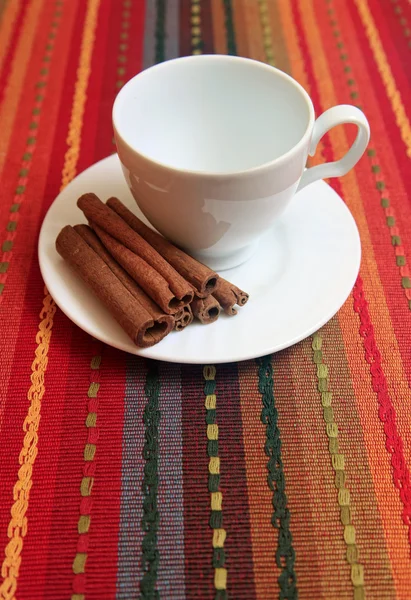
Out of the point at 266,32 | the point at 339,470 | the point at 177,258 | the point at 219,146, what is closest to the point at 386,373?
the point at 339,470

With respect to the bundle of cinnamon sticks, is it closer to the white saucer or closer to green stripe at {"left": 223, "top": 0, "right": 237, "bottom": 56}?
the white saucer

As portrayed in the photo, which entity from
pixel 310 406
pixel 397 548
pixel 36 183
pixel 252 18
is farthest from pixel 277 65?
pixel 397 548

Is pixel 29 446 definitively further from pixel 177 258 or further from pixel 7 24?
pixel 7 24

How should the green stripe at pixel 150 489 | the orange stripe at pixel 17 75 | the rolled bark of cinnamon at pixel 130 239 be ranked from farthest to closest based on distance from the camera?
the orange stripe at pixel 17 75 < the rolled bark of cinnamon at pixel 130 239 < the green stripe at pixel 150 489

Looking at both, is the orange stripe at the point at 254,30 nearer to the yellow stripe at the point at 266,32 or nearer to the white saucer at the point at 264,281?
the yellow stripe at the point at 266,32

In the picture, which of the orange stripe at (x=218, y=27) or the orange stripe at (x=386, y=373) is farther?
the orange stripe at (x=218, y=27)

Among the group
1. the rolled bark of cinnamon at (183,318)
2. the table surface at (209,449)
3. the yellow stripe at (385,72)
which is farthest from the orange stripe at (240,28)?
the rolled bark of cinnamon at (183,318)

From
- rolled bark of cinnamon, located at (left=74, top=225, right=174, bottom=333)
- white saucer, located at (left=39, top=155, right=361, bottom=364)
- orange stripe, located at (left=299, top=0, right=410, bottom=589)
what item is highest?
rolled bark of cinnamon, located at (left=74, top=225, right=174, bottom=333)

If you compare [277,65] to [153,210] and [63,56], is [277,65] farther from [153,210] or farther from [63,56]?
[153,210]

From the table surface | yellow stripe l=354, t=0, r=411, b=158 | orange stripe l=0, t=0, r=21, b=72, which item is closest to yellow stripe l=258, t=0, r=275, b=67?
yellow stripe l=354, t=0, r=411, b=158
